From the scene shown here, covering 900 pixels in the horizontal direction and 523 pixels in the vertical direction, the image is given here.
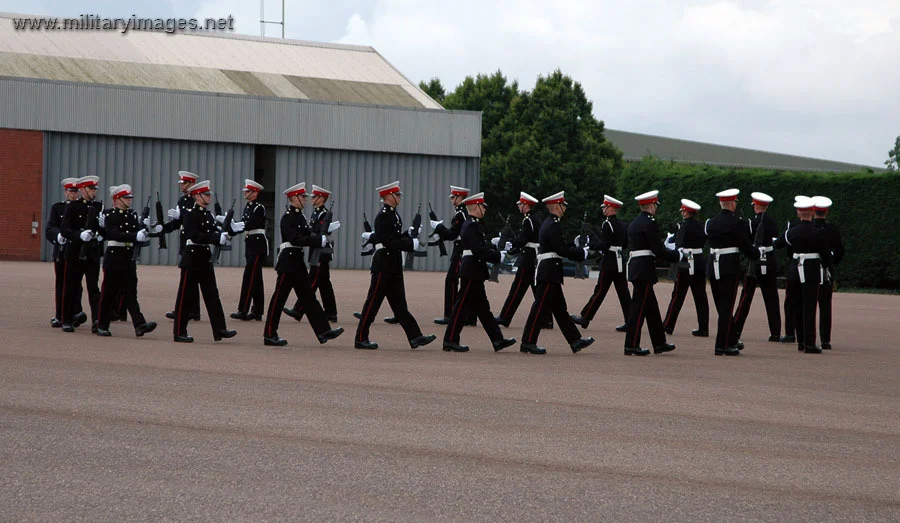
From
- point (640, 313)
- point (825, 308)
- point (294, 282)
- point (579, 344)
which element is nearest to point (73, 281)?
point (294, 282)

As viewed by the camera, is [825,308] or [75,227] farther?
[825,308]

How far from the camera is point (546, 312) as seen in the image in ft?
44.2

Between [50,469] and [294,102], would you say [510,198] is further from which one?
[50,469]

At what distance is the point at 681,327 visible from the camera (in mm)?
18875

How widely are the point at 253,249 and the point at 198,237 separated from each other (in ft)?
8.34

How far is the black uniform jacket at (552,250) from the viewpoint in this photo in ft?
44.0

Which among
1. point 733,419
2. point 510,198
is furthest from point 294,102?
point 733,419

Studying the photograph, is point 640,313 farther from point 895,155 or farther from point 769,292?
point 895,155

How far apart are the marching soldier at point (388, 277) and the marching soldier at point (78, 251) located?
3434mm

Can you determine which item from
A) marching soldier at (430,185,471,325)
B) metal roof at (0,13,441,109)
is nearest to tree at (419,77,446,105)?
metal roof at (0,13,441,109)

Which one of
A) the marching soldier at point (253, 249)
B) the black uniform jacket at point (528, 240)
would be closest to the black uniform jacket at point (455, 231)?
the black uniform jacket at point (528, 240)

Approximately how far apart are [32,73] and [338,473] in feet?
118

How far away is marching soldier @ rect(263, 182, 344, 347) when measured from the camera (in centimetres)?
1346

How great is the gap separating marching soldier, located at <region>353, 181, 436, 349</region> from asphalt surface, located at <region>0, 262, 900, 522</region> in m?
0.39
